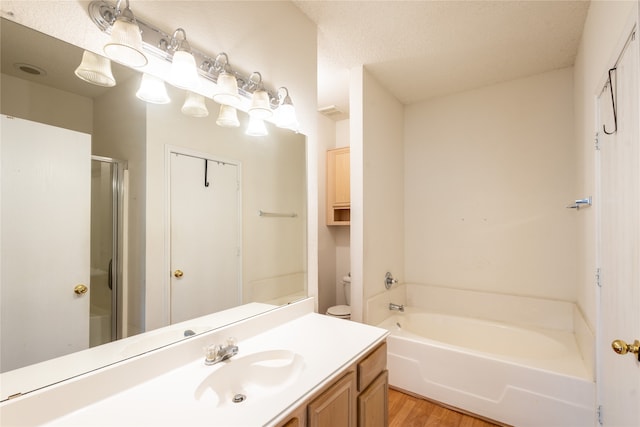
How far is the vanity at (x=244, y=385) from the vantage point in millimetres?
785

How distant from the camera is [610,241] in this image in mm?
1308

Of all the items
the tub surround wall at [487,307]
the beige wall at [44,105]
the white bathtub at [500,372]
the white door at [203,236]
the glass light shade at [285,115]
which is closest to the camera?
the beige wall at [44,105]

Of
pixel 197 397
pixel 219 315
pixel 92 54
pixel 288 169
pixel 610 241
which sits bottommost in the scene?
pixel 197 397

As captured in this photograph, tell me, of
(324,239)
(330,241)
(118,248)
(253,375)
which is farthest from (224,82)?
(330,241)

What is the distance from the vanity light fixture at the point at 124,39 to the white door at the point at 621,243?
164 centimetres

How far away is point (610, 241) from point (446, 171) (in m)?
1.72

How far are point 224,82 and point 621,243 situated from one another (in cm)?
177

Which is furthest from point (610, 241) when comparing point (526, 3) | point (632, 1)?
point (526, 3)

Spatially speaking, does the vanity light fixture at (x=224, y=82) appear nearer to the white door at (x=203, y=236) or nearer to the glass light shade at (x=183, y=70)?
the glass light shade at (x=183, y=70)

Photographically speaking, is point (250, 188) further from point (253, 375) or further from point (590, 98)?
point (590, 98)

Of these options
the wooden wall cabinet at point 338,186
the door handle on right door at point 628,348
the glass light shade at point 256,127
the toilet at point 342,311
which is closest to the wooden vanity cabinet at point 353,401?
the door handle on right door at point 628,348

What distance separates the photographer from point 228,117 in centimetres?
138

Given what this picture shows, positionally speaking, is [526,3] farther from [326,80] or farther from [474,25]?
[326,80]

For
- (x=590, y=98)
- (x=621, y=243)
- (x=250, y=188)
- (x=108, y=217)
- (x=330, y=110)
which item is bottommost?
(x=621, y=243)
